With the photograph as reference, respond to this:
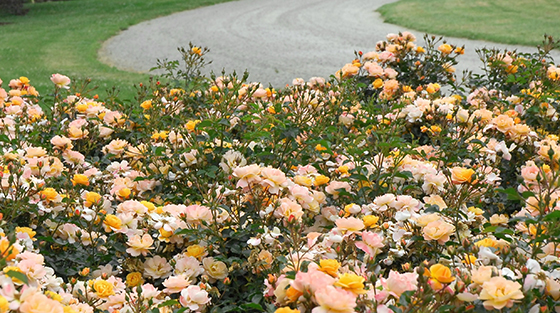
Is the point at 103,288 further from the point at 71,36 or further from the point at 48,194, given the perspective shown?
the point at 71,36

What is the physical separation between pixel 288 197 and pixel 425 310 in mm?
880

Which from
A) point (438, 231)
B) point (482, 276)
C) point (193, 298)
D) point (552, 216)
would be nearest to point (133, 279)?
point (193, 298)

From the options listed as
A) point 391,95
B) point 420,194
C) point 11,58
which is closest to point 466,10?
point 11,58

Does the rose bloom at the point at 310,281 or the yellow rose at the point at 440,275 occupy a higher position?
the rose bloom at the point at 310,281

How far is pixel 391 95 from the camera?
414 cm

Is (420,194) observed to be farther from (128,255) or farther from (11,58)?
(11,58)

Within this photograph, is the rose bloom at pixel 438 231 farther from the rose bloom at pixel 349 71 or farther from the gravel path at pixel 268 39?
the gravel path at pixel 268 39

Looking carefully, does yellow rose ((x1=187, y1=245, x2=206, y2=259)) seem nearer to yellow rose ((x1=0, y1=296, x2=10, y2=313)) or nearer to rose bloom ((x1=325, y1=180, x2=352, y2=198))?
rose bloom ((x1=325, y1=180, x2=352, y2=198))

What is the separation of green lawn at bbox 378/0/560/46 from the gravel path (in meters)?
0.45

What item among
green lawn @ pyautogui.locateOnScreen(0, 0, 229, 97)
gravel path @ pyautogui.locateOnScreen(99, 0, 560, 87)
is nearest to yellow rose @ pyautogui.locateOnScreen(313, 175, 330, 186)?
green lawn @ pyautogui.locateOnScreen(0, 0, 229, 97)

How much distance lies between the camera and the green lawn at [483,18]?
1255cm

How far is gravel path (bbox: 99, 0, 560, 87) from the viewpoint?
1014 cm

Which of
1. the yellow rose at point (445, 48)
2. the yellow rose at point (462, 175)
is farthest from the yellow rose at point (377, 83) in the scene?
the yellow rose at point (462, 175)

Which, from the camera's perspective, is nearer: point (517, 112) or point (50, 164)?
point (50, 164)
